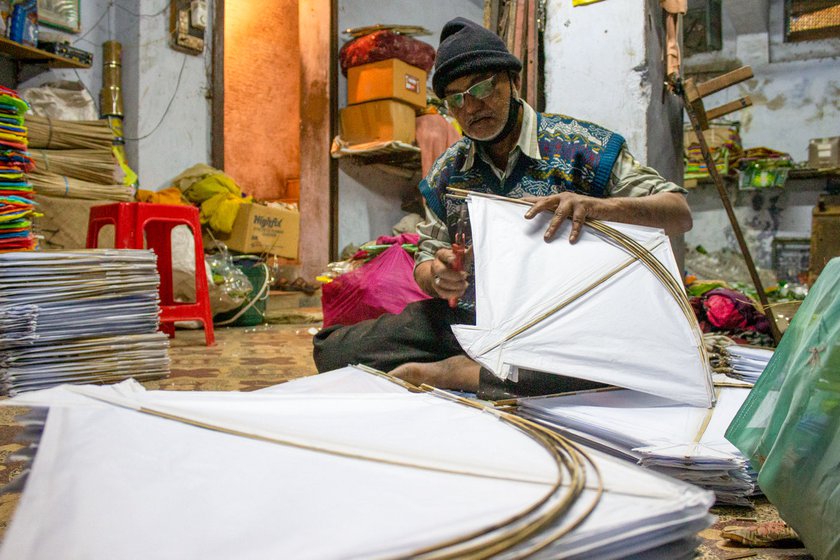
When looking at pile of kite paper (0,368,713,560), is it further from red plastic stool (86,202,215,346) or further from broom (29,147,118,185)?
broom (29,147,118,185)

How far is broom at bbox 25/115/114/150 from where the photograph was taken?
407cm

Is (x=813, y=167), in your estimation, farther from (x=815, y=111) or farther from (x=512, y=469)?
(x=512, y=469)

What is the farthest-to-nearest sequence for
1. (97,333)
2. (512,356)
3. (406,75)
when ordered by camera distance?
(406,75) → (97,333) → (512,356)

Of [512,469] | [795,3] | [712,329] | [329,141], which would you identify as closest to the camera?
[512,469]

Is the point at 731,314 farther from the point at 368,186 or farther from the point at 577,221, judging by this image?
the point at 368,186

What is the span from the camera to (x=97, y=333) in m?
2.56

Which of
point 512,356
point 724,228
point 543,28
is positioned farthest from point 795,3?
point 512,356

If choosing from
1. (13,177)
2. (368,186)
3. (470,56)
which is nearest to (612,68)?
(470,56)

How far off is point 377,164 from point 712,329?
12.8 ft

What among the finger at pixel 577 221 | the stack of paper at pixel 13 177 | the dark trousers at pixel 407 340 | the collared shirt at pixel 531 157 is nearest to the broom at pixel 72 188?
the stack of paper at pixel 13 177

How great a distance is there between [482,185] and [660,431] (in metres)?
1.15

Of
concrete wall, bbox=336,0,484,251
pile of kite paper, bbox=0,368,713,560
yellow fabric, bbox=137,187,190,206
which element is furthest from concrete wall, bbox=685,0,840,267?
pile of kite paper, bbox=0,368,713,560

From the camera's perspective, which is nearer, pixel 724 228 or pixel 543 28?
pixel 543 28

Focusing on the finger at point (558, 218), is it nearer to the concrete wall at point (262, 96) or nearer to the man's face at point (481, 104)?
the man's face at point (481, 104)
